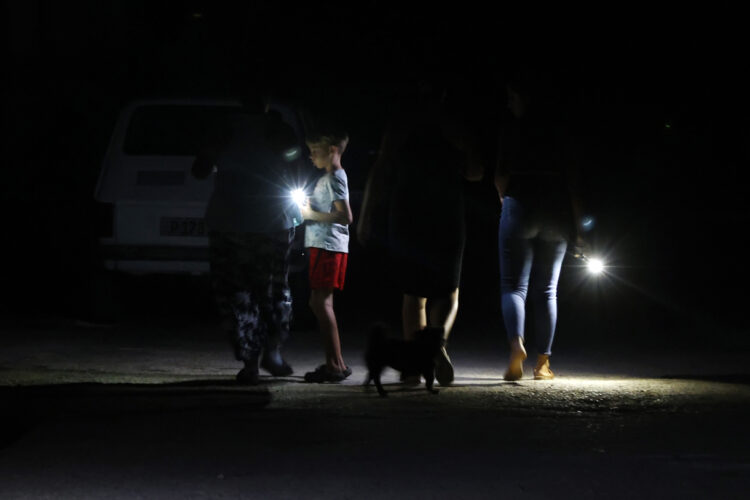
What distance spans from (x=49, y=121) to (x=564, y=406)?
79.5 ft

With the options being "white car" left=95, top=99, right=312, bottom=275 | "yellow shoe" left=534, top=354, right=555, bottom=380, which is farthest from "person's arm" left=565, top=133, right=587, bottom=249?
"white car" left=95, top=99, right=312, bottom=275

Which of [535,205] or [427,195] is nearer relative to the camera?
[427,195]

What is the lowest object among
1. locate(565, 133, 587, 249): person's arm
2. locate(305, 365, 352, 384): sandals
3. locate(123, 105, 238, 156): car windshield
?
locate(305, 365, 352, 384): sandals

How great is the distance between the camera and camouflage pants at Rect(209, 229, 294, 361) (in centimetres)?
837

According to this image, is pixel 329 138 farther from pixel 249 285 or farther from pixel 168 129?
pixel 168 129

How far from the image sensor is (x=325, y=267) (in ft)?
27.6

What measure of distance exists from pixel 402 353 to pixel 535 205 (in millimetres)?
1460

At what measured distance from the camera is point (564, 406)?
739cm

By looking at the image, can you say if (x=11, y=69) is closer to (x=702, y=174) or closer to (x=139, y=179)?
(x=702, y=174)

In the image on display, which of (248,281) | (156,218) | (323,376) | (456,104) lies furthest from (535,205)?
(456,104)

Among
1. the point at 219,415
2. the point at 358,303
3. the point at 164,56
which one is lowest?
the point at 219,415

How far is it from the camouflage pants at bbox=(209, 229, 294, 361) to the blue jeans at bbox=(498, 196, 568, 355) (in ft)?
4.56

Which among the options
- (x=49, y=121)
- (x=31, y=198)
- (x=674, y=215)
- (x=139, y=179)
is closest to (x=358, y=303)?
(x=139, y=179)

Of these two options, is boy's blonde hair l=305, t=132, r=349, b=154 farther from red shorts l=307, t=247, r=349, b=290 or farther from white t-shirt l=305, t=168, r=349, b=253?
red shorts l=307, t=247, r=349, b=290
